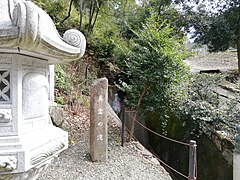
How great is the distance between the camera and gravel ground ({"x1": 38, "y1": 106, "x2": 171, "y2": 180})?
3.81m

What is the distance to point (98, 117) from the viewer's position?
4105 mm

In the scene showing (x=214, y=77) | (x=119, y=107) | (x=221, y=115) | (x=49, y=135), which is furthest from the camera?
(x=119, y=107)

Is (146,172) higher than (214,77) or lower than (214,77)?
lower

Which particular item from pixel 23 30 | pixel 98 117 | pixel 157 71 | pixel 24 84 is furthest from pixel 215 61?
pixel 23 30

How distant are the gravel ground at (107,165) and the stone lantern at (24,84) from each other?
2049 mm

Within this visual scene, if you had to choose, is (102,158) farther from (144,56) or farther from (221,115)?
(221,115)

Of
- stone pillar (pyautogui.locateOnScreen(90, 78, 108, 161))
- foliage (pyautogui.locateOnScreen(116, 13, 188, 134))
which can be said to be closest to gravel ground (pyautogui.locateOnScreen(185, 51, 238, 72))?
foliage (pyautogui.locateOnScreen(116, 13, 188, 134))

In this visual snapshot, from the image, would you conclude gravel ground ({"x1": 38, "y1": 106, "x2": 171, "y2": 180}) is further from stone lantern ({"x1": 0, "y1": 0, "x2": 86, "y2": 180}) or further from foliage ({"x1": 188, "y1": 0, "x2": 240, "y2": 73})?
foliage ({"x1": 188, "y1": 0, "x2": 240, "y2": 73})

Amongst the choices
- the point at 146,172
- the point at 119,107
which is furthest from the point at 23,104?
the point at 119,107

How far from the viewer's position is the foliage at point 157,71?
455 cm

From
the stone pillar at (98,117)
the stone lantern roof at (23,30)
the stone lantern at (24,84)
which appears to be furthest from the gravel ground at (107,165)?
the stone lantern roof at (23,30)

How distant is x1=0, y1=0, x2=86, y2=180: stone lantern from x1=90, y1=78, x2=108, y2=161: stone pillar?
213 cm

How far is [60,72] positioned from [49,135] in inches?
176

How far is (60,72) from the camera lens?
6215 millimetres
